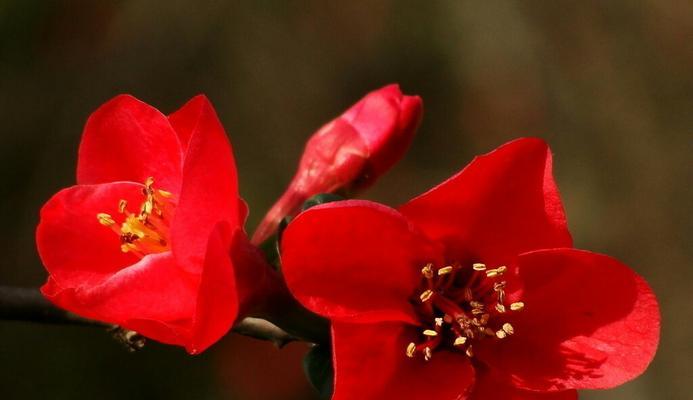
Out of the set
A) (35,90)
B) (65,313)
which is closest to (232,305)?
(65,313)

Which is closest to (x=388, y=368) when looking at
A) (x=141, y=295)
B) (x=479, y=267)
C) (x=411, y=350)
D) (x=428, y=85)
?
Answer: (x=411, y=350)

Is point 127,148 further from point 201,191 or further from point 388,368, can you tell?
point 388,368

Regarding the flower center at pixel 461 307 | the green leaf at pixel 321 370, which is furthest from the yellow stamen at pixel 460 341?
the green leaf at pixel 321 370

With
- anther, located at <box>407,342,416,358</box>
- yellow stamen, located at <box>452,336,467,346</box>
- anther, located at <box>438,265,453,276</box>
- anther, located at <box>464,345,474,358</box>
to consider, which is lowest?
anther, located at <box>407,342,416,358</box>

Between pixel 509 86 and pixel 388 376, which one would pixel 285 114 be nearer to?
pixel 509 86

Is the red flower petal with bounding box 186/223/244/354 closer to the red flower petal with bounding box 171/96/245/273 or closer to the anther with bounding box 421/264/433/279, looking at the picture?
the red flower petal with bounding box 171/96/245/273

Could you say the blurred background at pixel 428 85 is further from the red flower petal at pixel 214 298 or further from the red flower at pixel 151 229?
the red flower petal at pixel 214 298

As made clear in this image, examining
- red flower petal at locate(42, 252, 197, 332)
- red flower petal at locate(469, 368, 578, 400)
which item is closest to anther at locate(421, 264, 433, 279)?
red flower petal at locate(469, 368, 578, 400)
